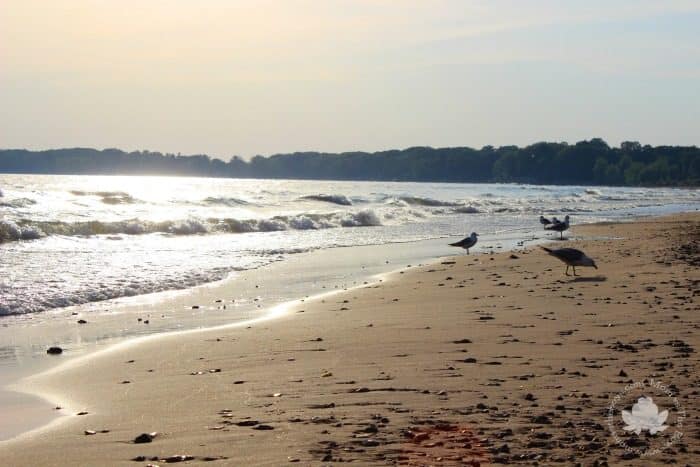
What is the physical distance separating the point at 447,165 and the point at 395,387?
18096 centimetres

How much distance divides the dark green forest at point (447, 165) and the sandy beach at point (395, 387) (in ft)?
455

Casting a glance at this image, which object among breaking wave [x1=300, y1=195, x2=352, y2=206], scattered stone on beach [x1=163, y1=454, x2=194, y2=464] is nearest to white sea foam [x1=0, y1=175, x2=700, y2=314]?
breaking wave [x1=300, y1=195, x2=352, y2=206]

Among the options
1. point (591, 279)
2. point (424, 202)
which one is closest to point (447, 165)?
point (424, 202)

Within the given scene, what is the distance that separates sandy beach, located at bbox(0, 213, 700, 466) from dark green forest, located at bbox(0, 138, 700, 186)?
13873 cm

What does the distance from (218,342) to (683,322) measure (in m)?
4.44

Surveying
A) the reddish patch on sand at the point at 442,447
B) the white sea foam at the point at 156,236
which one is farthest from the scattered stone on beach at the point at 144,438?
the white sea foam at the point at 156,236

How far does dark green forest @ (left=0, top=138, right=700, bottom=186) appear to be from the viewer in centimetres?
15075

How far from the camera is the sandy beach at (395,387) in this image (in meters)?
4.48

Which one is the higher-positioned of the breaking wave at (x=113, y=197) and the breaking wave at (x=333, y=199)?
the breaking wave at (x=113, y=197)

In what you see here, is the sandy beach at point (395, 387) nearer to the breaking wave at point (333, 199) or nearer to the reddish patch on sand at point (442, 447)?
the reddish patch on sand at point (442, 447)

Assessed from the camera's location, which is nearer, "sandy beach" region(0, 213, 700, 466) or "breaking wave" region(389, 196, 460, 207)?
"sandy beach" region(0, 213, 700, 466)

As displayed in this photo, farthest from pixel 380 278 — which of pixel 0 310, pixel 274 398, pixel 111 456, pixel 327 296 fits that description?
pixel 111 456

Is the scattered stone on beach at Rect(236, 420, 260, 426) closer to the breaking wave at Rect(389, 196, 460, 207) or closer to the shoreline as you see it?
the shoreline

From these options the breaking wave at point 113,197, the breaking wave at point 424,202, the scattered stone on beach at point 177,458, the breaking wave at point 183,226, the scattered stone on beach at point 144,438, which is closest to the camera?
the scattered stone on beach at point 177,458
